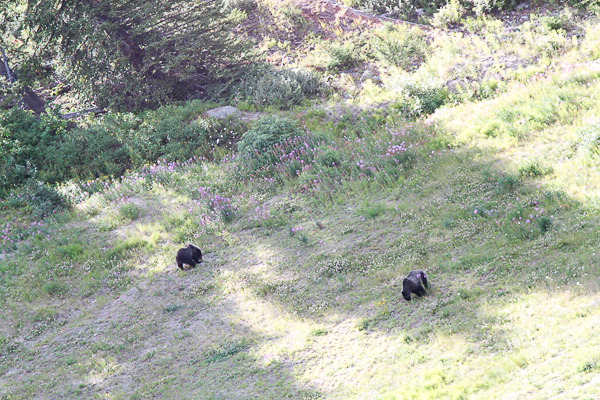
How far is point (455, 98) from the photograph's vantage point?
12141mm

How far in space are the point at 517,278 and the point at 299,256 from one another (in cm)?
379

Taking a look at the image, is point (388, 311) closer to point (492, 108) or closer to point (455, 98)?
point (492, 108)

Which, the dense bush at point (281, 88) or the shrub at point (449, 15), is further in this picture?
the shrub at point (449, 15)

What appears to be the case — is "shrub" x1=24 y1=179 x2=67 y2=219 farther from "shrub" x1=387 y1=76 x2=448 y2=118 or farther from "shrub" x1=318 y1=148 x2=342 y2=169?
"shrub" x1=387 y1=76 x2=448 y2=118

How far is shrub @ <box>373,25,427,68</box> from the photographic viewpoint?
15016mm

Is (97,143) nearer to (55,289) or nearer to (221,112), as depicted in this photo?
(221,112)

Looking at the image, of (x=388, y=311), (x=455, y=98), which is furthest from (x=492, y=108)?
(x=388, y=311)

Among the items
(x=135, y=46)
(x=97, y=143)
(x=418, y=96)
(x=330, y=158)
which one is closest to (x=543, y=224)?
(x=330, y=158)

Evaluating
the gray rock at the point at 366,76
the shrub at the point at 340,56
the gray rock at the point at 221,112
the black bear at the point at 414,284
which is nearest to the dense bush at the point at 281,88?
the gray rock at the point at 221,112

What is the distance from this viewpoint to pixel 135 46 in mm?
16531

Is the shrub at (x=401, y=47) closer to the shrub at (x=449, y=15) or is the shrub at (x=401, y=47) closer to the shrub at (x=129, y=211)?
the shrub at (x=449, y=15)

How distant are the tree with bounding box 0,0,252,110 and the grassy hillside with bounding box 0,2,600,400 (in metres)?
4.74

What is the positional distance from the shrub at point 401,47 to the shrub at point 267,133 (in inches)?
186

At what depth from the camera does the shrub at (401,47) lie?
15.0 meters
